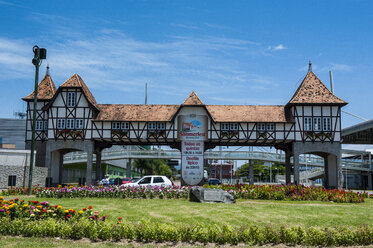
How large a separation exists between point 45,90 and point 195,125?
55.0ft

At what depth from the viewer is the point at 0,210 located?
11.0 metres

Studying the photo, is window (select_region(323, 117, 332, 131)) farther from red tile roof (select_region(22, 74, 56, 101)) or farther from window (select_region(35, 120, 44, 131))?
window (select_region(35, 120, 44, 131))

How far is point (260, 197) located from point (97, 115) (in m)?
19.7

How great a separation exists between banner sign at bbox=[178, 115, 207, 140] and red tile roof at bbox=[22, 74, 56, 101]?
14344 mm

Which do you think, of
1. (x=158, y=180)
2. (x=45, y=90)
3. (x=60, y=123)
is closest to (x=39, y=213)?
(x=158, y=180)

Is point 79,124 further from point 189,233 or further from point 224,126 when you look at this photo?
point 189,233

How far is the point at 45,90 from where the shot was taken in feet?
125

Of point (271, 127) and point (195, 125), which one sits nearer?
point (195, 125)

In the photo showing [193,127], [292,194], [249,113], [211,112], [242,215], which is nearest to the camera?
[242,215]

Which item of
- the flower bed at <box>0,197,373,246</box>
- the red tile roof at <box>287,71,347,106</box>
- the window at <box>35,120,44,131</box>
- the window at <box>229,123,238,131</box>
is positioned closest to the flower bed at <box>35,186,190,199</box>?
the flower bed at <box>0,197,373,246</box>

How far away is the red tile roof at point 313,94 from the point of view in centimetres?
3372

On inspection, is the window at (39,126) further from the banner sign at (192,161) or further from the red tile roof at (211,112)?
the banner sign at (192,161)

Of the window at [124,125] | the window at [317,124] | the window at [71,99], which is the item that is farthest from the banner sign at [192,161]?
the window at [71,99]

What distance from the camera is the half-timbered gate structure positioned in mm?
33812
